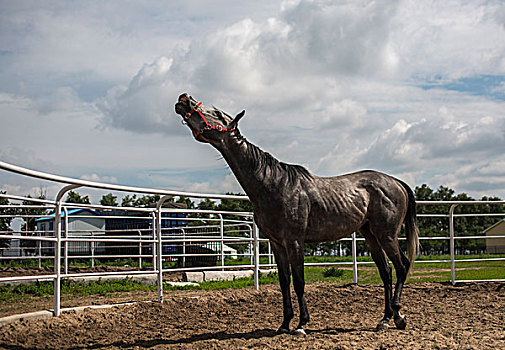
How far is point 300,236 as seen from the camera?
4.56 m

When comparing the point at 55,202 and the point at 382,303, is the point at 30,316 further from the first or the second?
the point at 382,303

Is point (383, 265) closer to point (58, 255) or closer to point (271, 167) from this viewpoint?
point (271, 167)

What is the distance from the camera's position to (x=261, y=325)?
5.01 meters

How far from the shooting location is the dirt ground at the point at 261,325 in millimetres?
4094

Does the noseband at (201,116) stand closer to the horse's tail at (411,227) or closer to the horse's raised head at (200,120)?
the horse's raised head at (200,120)

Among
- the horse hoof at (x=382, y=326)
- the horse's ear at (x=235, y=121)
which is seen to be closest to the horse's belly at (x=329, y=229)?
the horse hoof at (x=382, y=326)

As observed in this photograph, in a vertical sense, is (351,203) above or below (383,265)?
above

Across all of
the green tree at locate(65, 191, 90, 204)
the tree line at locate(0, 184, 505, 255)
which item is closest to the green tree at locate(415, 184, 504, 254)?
the tree line at locate(0, 184, 505, 255)

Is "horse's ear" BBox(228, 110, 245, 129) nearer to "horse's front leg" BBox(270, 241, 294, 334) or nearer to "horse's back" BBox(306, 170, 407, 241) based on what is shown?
"horse's back" BBox(306, 170, 407, 241)

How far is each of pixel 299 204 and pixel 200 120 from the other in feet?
3.86

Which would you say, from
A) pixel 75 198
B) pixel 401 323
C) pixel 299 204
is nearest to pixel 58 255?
pixel 299 204

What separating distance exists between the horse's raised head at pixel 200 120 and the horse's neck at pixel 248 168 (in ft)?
0.49

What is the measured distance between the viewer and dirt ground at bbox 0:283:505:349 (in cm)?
409

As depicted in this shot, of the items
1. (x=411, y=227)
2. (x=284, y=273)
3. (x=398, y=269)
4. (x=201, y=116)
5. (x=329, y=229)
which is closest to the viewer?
(x=201, y=116)
